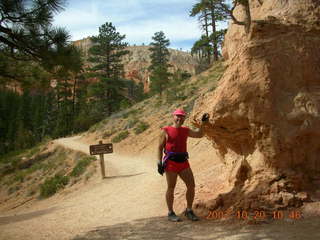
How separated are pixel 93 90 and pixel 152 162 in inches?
824

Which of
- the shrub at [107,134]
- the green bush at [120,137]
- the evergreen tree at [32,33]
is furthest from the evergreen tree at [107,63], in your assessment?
the evergreen tree at [32,33]

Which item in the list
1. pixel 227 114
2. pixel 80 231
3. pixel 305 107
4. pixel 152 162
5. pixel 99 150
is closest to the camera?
pixel 305 107

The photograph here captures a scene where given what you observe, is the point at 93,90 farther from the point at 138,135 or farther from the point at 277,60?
the point at 277,60

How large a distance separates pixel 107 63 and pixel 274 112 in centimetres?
3130

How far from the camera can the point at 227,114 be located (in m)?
4.66

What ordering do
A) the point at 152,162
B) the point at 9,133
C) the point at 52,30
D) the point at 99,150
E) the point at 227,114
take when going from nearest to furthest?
the point at 227,114, the point at 52,30, the point at 99,150, the point at 152,162, the point at 9,133

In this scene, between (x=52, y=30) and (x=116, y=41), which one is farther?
(x=116, y=41)

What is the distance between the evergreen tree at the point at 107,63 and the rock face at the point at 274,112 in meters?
28.8

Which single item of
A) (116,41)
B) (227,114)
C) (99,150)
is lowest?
(99,150)

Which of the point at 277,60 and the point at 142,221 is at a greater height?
the point at 277,60

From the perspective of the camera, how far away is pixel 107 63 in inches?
1340

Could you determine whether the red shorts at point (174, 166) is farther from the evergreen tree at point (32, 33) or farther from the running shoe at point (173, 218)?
the evergreen tree at point (32, 33)

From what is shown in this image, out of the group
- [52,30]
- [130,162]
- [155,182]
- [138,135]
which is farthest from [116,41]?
[52,30]

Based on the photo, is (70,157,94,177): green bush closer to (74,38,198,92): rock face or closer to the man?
the man
